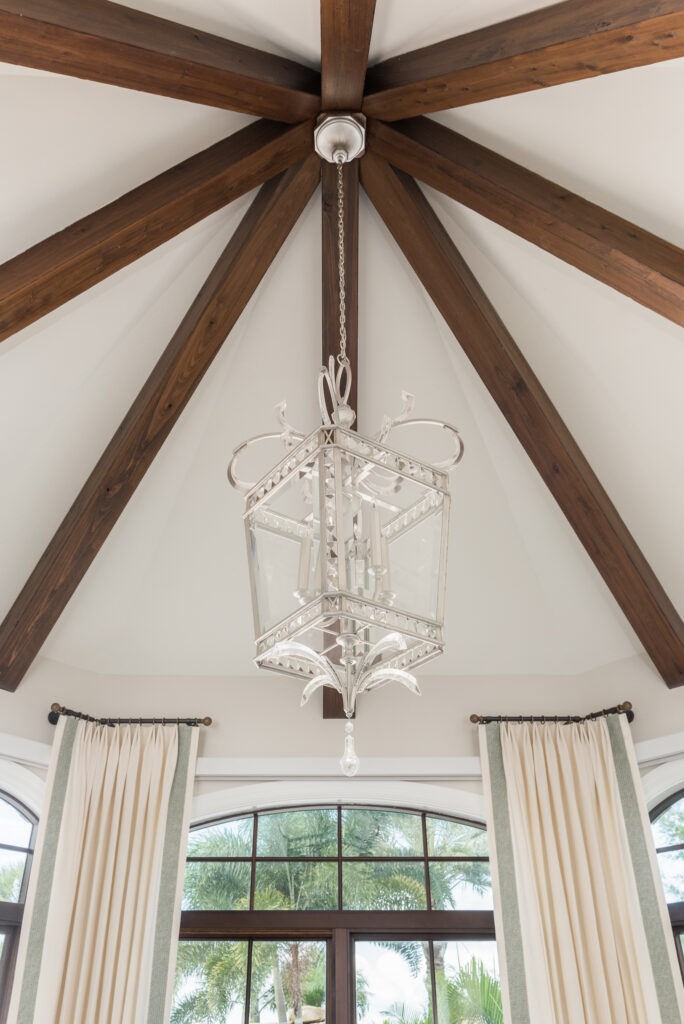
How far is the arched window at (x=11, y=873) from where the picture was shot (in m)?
4.05

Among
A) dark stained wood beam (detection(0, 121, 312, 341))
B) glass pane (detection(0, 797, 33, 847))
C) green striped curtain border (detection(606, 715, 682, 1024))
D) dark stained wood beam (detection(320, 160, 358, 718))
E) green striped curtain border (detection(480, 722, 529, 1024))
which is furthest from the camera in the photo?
glass pane (detection(0, 797, 33, 847))

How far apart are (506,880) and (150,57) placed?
380 centimetres

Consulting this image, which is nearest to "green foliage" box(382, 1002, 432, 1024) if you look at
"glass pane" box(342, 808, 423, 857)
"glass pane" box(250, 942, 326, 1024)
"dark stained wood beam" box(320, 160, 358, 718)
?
"glass pane" box(250, 942, 326, 1024)

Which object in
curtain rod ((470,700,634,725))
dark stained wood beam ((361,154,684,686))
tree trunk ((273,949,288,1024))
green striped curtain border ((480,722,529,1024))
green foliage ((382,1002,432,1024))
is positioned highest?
dark stained wood beam ((361,154,684,686))

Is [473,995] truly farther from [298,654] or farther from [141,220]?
[141,220]

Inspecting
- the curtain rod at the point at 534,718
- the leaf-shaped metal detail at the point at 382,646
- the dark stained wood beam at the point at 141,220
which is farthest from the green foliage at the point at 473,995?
the dark stained wood beam at the point at 141,220

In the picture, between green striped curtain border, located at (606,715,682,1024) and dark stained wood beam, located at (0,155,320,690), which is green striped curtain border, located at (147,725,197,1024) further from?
green striped curtain border, located at (606,715,682,1024)

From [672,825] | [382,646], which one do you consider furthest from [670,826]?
[382,646]

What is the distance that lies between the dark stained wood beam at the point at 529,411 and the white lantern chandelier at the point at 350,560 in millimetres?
1261

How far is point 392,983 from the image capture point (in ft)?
14.3

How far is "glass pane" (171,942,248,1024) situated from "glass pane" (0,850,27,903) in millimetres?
885

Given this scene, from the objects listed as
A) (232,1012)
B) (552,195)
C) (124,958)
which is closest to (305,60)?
(552,195)

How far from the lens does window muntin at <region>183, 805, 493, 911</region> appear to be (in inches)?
178

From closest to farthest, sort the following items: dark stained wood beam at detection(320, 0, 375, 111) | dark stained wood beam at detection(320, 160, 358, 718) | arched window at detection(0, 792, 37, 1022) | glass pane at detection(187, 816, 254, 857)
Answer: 1. dark stained wood beam at detection(320, 0, 375, 111)
2. dark stained wood beam at detection(320, 160, 358, 718)
3. arched window at detection(0, 792, 37, 1022)
4. glass pane at detection(187, 816, 254, 857)
